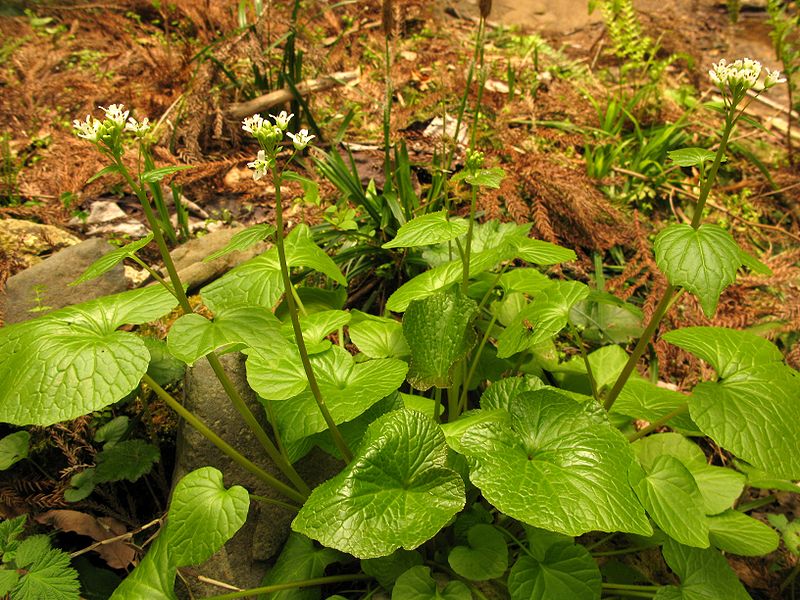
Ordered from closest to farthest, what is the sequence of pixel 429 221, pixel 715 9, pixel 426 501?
pixel 426 501, pixel 429 221, pixel 715 9

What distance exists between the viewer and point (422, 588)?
130cm

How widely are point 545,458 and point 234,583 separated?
3.38 feet

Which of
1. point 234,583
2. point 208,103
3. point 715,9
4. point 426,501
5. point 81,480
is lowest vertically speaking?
point 234,583

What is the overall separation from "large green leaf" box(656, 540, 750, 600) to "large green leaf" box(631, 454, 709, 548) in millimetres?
171

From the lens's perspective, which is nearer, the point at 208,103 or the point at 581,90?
the point at 208,103

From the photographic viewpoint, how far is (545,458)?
4.05ft

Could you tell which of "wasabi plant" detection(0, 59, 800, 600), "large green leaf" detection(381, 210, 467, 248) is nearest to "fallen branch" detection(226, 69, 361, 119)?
"wasabi plant" detection(0, 59, 800, 600)

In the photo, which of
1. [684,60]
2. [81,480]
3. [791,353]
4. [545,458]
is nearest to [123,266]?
[81,480]

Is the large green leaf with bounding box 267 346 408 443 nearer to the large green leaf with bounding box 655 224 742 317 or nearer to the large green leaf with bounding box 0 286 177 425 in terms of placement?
the large green leaf with bounding box 0 286 177 425

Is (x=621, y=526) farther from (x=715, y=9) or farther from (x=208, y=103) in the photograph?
(x=715, y=9)

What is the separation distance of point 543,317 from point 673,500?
0.53 m

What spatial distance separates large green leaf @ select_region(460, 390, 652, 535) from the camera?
3.51 ft

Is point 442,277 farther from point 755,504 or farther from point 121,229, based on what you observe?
point 121,229

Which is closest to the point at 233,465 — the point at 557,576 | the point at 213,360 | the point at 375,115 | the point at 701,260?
the point at 213,360
